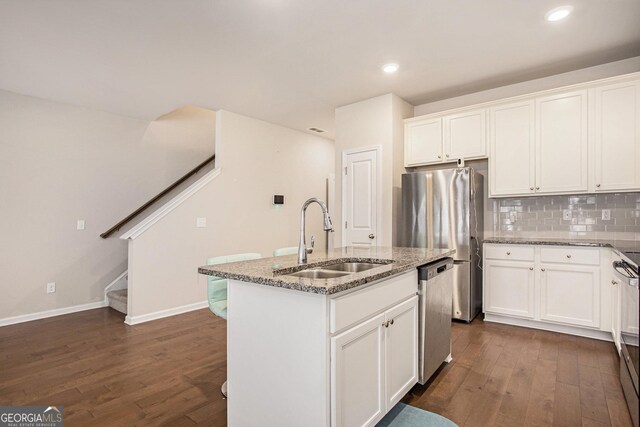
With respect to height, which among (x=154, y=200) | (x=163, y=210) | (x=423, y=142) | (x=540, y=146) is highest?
(x=423, y=142)

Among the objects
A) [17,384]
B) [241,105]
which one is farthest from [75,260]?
[241,105]

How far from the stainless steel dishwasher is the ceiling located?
1904 mm

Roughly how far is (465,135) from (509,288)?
1.77m

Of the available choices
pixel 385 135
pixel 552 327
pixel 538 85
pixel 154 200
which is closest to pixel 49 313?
pixel 154 200

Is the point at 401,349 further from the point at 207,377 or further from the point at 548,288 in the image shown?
the point at 548,288

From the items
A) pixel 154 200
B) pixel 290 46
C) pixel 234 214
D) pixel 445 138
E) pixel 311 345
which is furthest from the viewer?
pixel 154 200

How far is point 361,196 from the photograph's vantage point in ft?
14.0

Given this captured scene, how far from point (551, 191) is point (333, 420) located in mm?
3227

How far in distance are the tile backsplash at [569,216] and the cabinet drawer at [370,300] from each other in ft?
7.84

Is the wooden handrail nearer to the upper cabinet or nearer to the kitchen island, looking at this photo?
the upper cabinet

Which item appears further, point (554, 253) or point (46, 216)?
point (46, 216)

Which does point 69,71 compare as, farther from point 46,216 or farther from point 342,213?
point 342,213

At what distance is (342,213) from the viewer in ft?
14.6

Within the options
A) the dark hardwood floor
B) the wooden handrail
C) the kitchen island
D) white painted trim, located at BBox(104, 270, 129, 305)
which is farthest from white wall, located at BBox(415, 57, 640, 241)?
white painted trim, located at BBox(104, 270, 129, 305)
